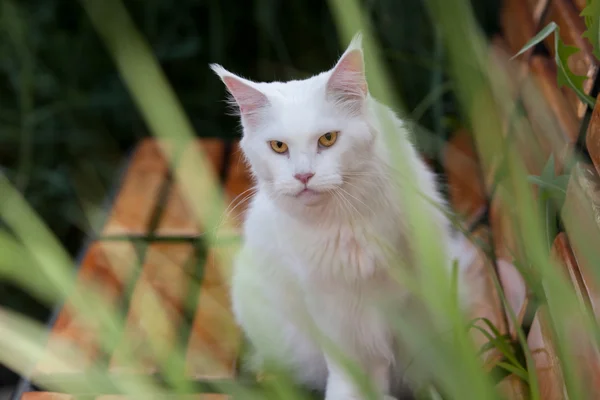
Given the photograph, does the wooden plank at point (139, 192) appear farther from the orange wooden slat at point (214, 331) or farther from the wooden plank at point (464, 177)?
the wooden plank at point (464, 177)

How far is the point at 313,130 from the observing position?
962mm

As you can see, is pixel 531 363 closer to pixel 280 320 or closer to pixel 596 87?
pixel 596 87

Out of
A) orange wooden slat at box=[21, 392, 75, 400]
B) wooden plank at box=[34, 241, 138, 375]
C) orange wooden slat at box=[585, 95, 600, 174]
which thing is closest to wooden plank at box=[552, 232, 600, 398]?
orange wooden slat at box=[585, 95, 600, 174]

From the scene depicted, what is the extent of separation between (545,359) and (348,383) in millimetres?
328

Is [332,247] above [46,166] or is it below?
below

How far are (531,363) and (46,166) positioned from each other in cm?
182

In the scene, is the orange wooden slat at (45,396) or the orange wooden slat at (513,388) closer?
the orange wooden slat at (513,388)

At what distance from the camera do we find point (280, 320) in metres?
1.18

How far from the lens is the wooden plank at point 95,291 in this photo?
4.09 ft

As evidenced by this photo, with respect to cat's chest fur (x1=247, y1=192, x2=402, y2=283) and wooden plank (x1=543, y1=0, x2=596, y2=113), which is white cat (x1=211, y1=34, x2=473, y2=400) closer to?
cat's chest fur (x1=247, y1=192, x2=402, y2=283)

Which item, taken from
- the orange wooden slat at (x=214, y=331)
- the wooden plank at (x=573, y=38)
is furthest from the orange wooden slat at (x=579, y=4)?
the orange wooden slat at (x=214, y=331)

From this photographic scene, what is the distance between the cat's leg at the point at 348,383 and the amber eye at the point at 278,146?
363mm

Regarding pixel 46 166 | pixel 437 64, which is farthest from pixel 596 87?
pixel 46 166

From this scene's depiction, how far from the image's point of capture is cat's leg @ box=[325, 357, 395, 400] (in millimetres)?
1099
